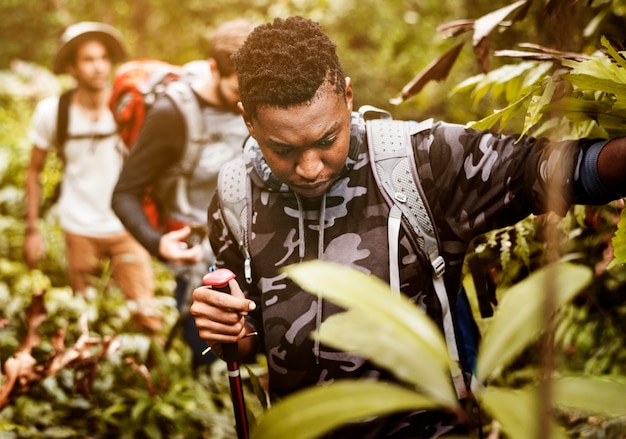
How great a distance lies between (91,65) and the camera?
4922 mm

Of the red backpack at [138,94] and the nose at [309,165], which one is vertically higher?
the red backpack at [138,94]

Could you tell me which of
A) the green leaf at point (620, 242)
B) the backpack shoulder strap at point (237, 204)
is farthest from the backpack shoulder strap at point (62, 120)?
the green leaf at point (620, 242)

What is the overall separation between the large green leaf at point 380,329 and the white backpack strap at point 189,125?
2.67m

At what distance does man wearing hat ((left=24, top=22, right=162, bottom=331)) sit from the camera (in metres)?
4.88

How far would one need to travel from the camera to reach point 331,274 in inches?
27.7

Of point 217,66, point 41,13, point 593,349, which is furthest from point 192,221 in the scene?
point 41,13

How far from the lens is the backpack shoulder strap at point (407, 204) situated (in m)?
1.62

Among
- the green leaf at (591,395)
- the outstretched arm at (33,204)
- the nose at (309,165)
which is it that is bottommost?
the outstretched arm at (33,204)

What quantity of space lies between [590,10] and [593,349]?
1.49 meters

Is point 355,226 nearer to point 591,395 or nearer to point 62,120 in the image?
point 591,395

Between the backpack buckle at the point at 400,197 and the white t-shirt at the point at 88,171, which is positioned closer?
the backpack buckle at the point at 400,197

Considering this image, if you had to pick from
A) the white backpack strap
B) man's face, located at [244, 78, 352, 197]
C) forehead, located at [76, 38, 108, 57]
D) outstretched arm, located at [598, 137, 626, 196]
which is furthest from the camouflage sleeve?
forehead, located at [76, 38, 108, 57]

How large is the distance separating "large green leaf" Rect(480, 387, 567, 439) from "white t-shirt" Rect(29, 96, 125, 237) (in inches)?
183

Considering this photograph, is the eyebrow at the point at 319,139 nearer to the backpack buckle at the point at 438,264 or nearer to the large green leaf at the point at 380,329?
the backpack buckle at the point at 438,264
